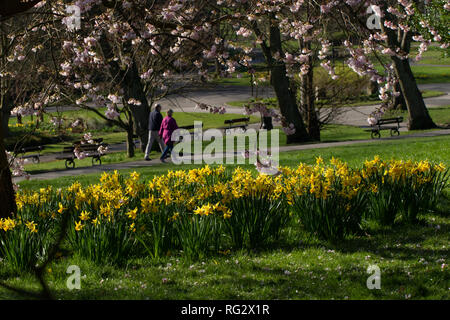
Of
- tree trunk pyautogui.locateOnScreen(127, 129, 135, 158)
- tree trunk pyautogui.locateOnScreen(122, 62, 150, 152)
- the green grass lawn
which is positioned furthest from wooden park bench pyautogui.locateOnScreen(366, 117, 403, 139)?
the green grass lawn

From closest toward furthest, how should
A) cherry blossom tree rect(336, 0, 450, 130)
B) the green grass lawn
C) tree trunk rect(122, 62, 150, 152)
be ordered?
the green grass lawn
cherry blossom tree rect(336, 0, 450, 130)
tree trunk rect(122, 62, 150, 152)

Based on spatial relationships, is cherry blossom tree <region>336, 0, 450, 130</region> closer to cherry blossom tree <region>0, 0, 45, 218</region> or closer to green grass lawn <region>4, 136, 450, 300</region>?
green grass lawn <region>4, 136, 450, 300</region>

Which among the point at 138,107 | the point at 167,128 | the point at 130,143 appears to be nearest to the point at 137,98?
the point at 138,107

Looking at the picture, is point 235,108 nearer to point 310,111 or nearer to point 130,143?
point 310,111

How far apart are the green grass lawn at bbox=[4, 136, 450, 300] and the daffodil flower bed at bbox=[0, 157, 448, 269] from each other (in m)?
0.14

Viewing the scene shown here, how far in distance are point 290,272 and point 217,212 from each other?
3.89 ft

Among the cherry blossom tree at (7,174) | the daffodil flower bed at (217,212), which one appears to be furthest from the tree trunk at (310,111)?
the cherry blossom tree at (7,174)

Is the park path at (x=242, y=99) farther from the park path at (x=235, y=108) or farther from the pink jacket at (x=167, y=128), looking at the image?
the pink jacket at (x=167, y=128)

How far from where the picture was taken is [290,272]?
17.5ft

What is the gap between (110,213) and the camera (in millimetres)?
5723

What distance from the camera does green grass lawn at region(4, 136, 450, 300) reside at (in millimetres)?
4875
